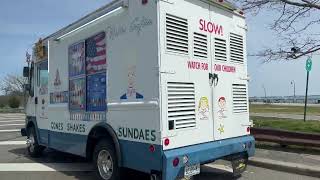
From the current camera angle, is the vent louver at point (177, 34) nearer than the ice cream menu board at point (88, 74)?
Yes

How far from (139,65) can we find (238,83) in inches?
87.0

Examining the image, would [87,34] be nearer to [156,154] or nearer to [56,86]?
[56,86]

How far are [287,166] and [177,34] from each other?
3.73 metres

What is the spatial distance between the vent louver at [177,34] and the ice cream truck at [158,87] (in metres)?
0.02

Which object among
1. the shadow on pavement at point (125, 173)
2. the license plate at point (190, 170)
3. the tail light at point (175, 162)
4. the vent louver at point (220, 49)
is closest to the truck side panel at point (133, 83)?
the tail light at point (175, 162)

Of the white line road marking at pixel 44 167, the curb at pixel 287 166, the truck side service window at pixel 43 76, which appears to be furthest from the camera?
the truck side service window at pixel 43 76

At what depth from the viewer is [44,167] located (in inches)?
385

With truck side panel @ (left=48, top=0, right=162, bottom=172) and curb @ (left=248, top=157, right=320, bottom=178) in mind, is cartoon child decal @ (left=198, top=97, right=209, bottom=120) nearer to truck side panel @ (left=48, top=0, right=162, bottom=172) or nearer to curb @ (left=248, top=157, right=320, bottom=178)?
truck side panel @ (left=48, top=0, right=162, bottom=172)

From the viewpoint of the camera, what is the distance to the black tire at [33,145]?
1106cm

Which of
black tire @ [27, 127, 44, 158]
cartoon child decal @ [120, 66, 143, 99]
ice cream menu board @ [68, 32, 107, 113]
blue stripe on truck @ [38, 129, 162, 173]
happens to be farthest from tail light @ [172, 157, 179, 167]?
black tire @ [27, 127, 44, 158]

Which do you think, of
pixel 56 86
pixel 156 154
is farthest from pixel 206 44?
pixel 56 86

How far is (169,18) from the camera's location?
6.58m

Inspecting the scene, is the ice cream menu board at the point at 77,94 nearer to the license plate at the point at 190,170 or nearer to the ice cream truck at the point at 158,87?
the ice cream truck at the point at 158,87

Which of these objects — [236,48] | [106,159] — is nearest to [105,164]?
[106,159]
